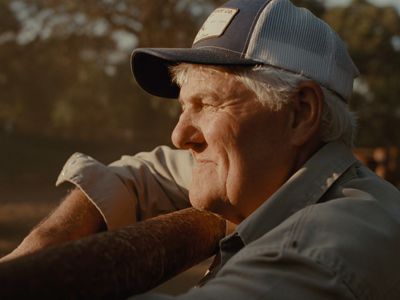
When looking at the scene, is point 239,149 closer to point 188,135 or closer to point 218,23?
point 188,135

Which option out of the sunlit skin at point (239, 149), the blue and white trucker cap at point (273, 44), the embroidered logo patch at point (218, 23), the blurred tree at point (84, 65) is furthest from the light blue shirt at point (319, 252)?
the blurred tree at point (84, 65)

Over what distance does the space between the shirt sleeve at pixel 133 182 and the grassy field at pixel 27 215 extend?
3506 millimetres

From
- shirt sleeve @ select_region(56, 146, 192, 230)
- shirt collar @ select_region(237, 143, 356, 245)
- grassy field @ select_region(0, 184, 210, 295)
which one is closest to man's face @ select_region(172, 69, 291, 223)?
shirt collar @ select_region(237, 143, 356, 245)

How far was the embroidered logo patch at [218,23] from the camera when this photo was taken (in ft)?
6.32

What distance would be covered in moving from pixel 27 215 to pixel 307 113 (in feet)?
38.4

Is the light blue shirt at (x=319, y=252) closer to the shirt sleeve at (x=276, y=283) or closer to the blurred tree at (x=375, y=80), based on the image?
the shirt sleeve at (x=276, y=283)

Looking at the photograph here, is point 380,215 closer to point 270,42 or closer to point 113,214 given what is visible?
point 270,42

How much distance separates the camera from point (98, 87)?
34.8 meters

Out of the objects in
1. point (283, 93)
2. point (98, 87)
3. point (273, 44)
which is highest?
point (273, 44)

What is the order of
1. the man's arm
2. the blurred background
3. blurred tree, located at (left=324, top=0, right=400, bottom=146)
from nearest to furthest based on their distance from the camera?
the man's arm → the blurred background → blurred tree, located at (left=324, top=0, right=400, bottom=146)

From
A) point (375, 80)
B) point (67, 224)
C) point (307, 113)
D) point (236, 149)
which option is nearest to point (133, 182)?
point (67, 224)

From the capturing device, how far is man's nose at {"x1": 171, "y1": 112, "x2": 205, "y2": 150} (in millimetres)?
2008

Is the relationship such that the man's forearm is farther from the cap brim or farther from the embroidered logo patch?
the embroidered logo patch

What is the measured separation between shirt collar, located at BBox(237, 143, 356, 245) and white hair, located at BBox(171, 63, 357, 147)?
14cm
